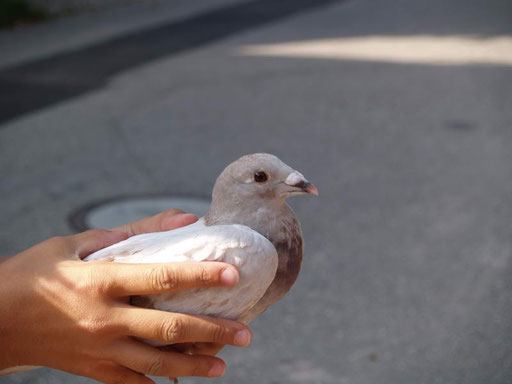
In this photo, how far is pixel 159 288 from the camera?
1.70m

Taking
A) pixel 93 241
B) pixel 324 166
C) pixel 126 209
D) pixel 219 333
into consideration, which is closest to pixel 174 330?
pixel 219 333

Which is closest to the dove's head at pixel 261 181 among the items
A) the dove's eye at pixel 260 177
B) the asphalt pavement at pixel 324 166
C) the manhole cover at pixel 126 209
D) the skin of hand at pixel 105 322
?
the dove's eye at pixel 260 177

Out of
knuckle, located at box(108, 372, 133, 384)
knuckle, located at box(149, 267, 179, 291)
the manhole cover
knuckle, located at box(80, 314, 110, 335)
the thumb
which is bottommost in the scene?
knuckle, located at box(108, 372, 133, 384)

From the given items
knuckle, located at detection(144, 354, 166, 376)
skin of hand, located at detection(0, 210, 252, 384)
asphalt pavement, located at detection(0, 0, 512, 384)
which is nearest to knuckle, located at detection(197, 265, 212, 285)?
skin of hand, located at detection(0, 210, 252, 384)

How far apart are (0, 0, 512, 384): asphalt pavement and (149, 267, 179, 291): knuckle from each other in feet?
6.40

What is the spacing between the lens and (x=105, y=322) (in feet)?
5.68

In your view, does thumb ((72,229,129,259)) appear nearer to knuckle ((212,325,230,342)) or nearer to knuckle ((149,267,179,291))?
knuckle ((149,267,179,291))

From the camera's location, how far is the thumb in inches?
79.3

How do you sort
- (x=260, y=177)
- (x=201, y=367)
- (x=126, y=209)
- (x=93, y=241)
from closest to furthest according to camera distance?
(x=201, y=367) → (x=260, y=177) → (x=93, y=241) → (x=126, y=209)

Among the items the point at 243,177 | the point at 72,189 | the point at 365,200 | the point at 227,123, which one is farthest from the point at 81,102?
the point at 243,177

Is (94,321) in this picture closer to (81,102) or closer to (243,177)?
(243,177)

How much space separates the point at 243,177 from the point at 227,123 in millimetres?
5498

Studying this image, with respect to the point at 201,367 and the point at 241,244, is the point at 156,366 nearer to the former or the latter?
the point at 201,367

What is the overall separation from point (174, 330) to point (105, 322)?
179mm
